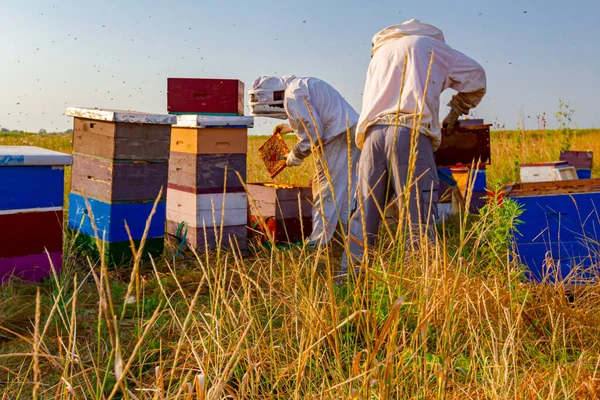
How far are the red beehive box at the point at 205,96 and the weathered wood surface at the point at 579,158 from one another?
4128mm

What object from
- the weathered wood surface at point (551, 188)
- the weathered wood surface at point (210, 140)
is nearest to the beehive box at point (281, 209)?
the weathered wood surface at point (210, 140)

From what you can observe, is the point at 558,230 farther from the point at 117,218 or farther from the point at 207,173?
the point at 117,218

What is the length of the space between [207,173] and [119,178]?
78cm

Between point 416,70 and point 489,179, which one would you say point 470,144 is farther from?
point 489,179

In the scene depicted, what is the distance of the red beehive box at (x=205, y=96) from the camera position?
17.6ft

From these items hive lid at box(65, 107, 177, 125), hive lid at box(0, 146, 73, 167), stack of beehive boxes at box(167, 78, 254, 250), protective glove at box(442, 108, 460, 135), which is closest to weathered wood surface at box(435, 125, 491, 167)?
protective glove at box(442, 108, 460, 135)

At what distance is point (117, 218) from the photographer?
4477 mm

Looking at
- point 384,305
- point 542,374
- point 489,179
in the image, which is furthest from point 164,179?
point 489,179

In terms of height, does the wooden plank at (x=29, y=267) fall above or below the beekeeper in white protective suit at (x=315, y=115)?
below

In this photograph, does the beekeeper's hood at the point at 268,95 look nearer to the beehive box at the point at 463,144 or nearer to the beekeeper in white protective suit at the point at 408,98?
the beekeeper in white protective suit at the point at 408,98

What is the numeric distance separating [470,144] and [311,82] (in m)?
1.65

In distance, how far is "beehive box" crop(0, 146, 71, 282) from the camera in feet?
12.8

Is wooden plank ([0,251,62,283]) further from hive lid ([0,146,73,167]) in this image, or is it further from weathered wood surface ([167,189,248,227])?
weathered wood surface ([167,189,248,227])

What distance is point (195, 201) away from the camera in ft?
16.4
